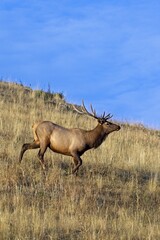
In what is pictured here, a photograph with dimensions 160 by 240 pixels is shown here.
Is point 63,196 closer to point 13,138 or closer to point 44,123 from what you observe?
point 44,123

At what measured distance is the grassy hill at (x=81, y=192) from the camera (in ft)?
34.3

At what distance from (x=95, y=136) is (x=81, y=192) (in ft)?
7.27

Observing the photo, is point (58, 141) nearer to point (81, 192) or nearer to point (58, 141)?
point (58, 141)

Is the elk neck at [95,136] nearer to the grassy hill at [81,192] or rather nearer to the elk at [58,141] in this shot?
the elk at [58,141]

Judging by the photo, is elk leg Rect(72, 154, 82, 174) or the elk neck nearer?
elk leg Rect(72, 154, 82, 174)

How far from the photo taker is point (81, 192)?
12945mm

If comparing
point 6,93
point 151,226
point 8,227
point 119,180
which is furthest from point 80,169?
point 6,93

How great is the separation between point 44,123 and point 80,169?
1.33 m

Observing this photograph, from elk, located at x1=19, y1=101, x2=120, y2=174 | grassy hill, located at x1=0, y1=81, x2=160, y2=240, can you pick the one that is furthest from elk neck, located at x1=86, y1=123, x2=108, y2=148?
grassy hill, located at x1=0, y1=81, x2=160, y2=240

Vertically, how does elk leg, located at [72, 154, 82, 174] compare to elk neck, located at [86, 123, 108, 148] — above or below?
below

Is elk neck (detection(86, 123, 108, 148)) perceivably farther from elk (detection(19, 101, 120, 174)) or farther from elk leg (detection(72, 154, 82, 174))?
elk leg (detection(72, 154, 82, 174))

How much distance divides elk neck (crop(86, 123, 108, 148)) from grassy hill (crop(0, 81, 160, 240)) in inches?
21.8

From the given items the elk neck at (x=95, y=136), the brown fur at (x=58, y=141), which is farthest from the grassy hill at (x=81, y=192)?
the elk neck at (x=95, y=136)

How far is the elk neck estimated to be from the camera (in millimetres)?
14742
